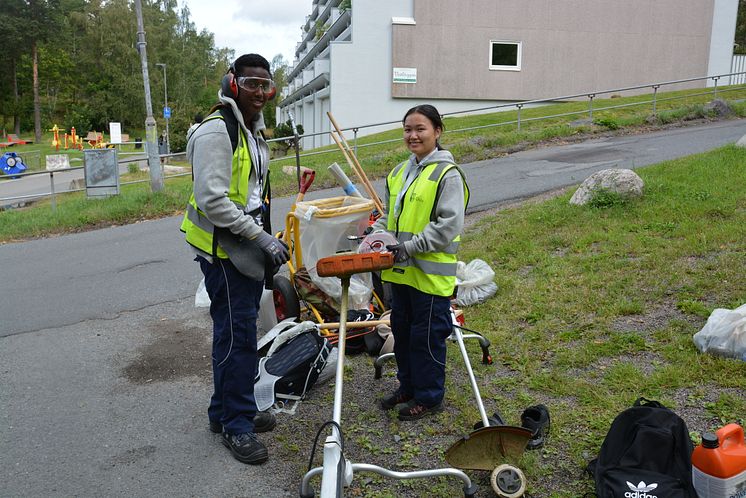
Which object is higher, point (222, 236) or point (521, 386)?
point (222, 236)

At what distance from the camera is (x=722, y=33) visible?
29875 millimetres

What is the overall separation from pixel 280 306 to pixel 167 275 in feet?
9.30

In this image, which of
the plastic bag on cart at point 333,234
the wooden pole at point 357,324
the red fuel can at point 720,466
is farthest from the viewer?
the plastic bag on cart at point 333,234

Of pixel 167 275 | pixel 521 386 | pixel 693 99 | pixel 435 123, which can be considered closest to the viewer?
pixel 435 123

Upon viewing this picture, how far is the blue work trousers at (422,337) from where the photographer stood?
3.83 meters

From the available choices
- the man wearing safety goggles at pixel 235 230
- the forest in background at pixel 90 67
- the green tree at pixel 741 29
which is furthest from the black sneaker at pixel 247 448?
the forest in background at pixel 90 67

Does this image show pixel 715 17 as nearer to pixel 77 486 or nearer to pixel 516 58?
pixel 516 58

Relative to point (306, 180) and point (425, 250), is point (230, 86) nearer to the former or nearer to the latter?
point (425, 250)

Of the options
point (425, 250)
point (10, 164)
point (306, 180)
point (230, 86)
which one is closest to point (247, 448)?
point (425, 250)

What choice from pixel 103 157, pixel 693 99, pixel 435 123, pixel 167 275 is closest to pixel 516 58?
pixel 693 99

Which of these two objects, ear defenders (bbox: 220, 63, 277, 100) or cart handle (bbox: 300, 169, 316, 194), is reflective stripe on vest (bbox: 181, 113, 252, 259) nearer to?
ear defenders (bbox: 220, 63, 277, 100)

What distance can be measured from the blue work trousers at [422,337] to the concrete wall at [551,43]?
25.9m

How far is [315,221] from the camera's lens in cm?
526

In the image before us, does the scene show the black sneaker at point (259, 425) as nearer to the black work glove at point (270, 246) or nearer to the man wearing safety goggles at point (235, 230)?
the man wearing safety goggles at point (235, 230)
